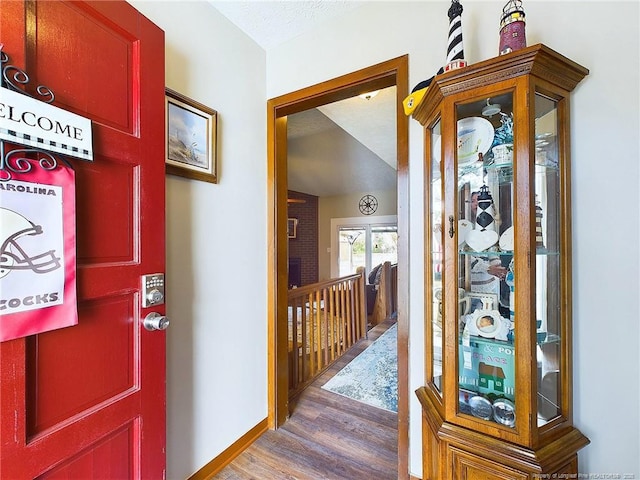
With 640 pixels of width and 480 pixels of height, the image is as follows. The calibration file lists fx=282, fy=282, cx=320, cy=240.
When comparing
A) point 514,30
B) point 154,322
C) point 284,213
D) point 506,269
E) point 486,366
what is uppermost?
point 514,30

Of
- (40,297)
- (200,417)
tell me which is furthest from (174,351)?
(40,297)

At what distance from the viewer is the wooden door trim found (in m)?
1.41

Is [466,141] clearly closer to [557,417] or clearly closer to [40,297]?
[557,417]

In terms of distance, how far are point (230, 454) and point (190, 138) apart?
1739 mm

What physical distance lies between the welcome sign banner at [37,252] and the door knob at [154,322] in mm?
226

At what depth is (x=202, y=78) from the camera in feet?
4.75

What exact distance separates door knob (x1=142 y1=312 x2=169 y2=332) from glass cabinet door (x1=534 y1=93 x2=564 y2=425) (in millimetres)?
1330

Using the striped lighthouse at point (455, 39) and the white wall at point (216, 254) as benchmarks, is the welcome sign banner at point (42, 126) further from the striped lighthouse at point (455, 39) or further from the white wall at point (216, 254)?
the striped lighthouse at point (455, 39)

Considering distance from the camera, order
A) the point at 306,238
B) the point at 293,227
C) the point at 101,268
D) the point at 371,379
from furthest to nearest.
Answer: the point at 306,238
the point at 293,227
the point at 371,379
the point at 101,268

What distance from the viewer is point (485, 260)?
1070 millimetres

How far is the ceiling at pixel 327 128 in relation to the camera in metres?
1.54

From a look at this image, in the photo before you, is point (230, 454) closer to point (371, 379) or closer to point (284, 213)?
point (371, 379)

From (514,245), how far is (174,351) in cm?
145

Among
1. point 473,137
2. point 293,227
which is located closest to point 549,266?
point 473,137
